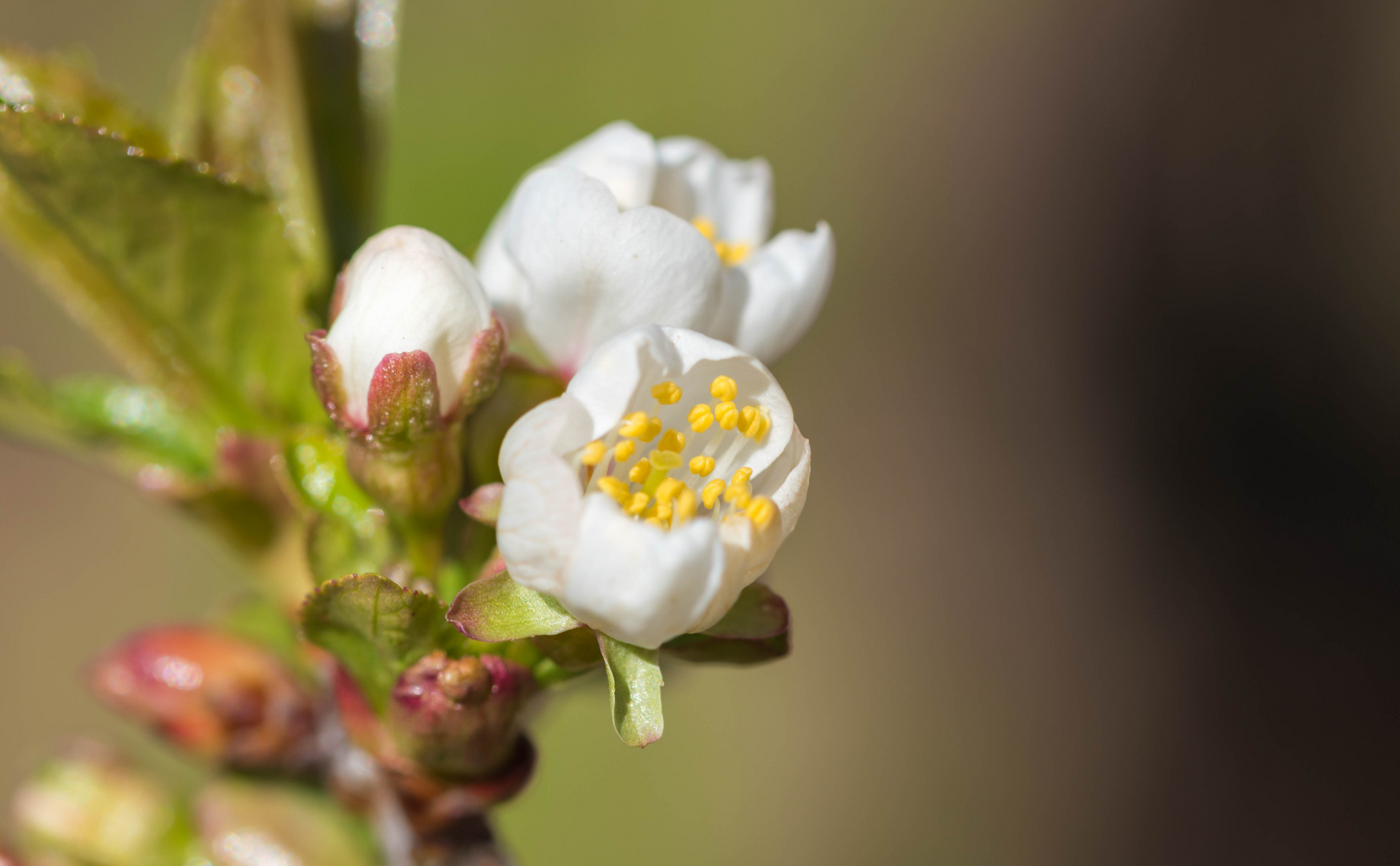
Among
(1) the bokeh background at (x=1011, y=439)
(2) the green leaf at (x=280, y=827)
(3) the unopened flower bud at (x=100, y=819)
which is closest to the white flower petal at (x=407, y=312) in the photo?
(2) the green leaf at (x=280, y=827)

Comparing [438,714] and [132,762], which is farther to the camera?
[132,762]

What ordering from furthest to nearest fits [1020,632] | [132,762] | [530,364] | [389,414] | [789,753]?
1. [1020,632]
2. [789,753]
3. [132,762]
4. [530,364]
5. [389,414]

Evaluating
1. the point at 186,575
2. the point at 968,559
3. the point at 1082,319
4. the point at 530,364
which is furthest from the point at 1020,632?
the point at 530,364

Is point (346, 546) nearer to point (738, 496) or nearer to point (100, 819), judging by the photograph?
point (738, 496)

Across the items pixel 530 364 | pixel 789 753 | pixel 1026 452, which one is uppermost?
pixel 530 364

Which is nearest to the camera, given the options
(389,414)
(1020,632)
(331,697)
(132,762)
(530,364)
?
(389,414)

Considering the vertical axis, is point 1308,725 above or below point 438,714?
below

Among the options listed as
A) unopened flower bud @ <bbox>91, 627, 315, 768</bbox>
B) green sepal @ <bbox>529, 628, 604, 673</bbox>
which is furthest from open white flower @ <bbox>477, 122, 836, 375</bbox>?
unopened flower bud @ <bbox>91, 627, 315, 768</bbox>

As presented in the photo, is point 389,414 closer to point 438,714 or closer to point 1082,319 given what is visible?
point 438,714
